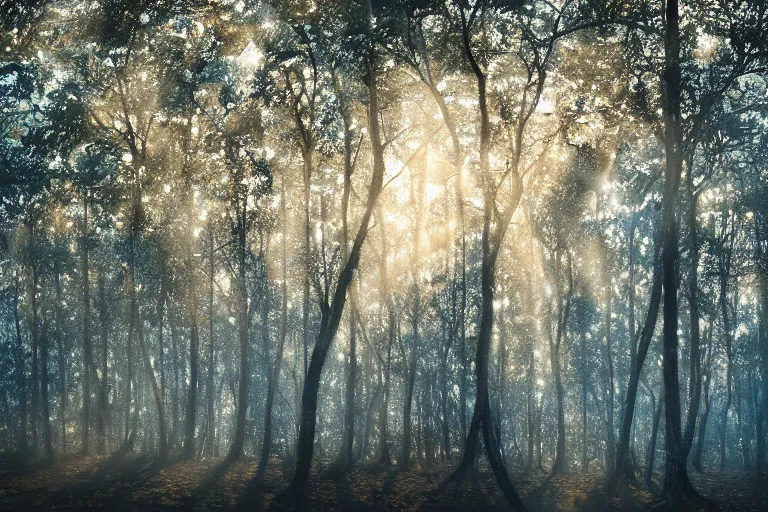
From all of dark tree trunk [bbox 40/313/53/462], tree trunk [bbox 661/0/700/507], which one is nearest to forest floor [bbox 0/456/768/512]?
tree trunk [bbox 661/0/700/507]

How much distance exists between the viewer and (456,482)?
21609 mm

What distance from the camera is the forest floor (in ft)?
57.1

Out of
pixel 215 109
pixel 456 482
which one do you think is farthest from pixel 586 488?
pixel 215 109

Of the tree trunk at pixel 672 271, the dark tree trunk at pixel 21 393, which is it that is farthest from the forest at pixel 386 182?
the dark tree trunk at pixel 21 393

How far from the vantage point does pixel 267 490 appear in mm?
19641

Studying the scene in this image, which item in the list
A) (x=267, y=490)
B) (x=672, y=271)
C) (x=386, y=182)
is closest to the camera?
(x=672, y=271)

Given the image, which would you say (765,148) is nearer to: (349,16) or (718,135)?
(718,135)

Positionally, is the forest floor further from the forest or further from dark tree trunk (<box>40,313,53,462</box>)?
dark tree trunk (<box>40,313,53,462</box>)

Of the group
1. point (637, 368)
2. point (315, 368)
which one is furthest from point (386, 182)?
point (637, 368)

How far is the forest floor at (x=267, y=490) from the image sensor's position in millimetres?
17391

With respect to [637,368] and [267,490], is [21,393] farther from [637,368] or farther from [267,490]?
[637,368]

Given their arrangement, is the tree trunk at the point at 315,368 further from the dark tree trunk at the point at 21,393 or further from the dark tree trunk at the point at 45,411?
the dark tree trunk at the point at 45,411

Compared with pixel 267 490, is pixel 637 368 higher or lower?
higher

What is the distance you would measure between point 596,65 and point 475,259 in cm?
2160
